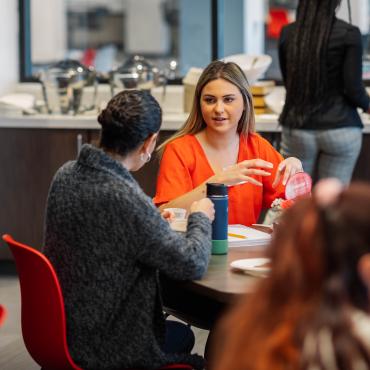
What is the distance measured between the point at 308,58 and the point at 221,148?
49.1 inches

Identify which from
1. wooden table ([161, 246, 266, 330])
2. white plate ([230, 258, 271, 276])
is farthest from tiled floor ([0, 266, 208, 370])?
white plate ([230, 258, 271, 276])

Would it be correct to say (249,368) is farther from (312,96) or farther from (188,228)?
(312,96)

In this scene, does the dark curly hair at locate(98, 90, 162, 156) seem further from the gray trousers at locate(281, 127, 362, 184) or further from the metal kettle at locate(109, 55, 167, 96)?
the metal kettle at locate(109, 55, 167, 96)

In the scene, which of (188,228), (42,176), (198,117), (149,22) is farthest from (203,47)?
(149,22)

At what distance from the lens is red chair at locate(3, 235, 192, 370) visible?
2160 millimetres

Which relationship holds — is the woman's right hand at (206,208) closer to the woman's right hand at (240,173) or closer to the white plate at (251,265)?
the white plate at (251,265)

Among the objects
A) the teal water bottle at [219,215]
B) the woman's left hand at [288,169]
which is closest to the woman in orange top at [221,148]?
the woman's left hand at [288,169]

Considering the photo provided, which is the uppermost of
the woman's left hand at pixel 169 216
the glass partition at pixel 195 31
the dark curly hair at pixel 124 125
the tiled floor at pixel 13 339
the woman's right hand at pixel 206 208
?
the glass partition at pixel 195 31

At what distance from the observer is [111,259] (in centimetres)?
219

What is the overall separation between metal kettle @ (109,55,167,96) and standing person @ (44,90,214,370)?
2.75 metres

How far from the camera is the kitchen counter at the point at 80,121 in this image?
182 inches

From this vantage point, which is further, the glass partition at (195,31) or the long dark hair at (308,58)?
the glass partition at (195,31)

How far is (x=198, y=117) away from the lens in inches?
125

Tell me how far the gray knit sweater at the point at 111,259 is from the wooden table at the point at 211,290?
5 cm
